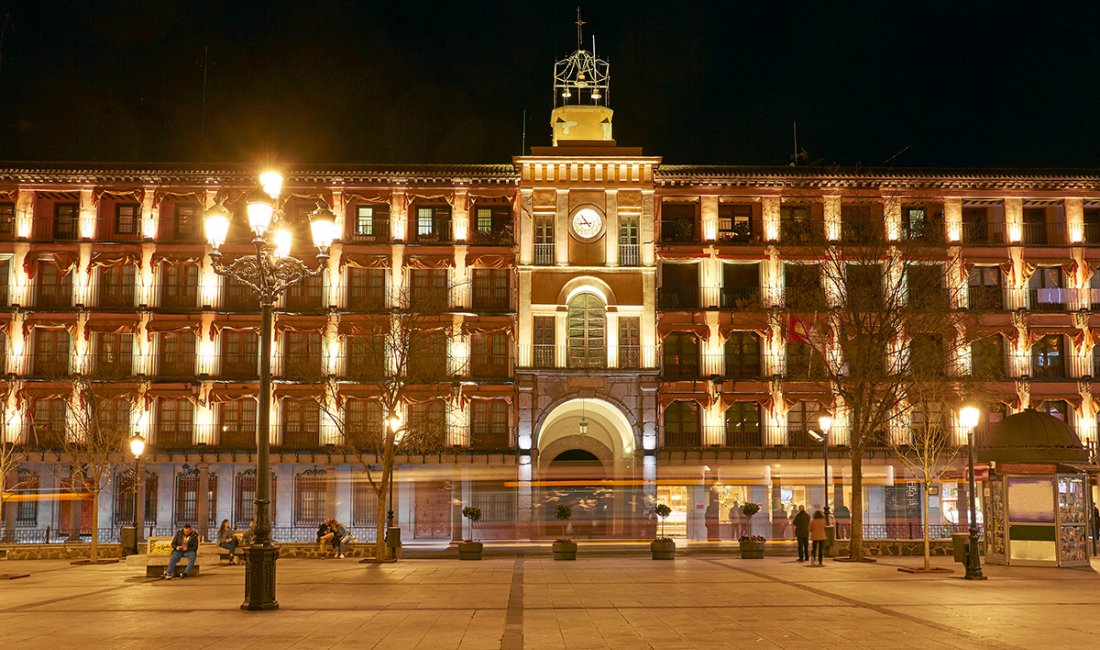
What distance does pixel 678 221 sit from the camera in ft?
157

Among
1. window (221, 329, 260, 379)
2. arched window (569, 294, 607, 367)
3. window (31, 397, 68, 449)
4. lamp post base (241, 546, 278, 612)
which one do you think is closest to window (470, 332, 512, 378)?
arched window (569, 294, 607, 367)

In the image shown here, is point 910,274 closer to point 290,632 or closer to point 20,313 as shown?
point 290,632

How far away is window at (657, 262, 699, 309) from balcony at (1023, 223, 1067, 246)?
14.4 metres

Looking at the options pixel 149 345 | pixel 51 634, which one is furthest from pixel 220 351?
pixel 51 634

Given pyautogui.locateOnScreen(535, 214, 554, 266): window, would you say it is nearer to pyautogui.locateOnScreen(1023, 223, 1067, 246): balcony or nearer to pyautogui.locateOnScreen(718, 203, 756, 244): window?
pyautogui.locateOnScreen(718, 203, 756, 244): window

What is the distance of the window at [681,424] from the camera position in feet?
152

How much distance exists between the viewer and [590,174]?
46.2 m

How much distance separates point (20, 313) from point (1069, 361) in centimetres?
4443

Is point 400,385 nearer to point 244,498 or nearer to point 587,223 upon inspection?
point 244,498

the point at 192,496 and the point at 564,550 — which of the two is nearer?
the point at 564,550

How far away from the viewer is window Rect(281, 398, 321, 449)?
45938mm

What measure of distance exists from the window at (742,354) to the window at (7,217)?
102 feet

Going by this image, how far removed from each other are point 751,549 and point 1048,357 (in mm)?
23197

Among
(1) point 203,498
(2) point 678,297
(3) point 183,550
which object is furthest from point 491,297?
(3) point 183,550
